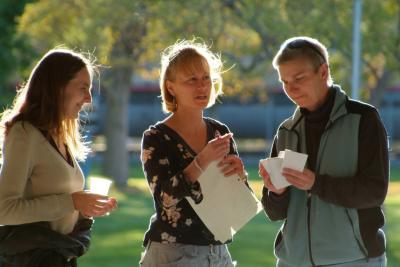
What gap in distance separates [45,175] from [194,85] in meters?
0.58

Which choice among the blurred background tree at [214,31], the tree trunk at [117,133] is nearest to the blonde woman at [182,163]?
the blurred background tree at [214,31]

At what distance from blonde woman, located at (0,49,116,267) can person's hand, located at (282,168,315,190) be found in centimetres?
57

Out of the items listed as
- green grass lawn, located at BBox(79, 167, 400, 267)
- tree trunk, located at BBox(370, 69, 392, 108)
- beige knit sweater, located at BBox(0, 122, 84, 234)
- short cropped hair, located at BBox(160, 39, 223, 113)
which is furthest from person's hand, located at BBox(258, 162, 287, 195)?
tree trunk, located at BBox(370, 69, 392, 108)

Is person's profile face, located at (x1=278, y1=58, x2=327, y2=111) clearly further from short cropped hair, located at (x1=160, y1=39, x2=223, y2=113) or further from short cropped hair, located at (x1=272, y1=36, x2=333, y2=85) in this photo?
short cropped hair, located at (x1=160, y1=39, x2=223, y2=113)

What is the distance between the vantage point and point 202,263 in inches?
106

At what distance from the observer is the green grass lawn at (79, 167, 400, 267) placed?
7.85 meters

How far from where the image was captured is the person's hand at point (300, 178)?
2484mm

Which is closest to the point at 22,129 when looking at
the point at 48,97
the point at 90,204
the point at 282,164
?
the point at 48,97

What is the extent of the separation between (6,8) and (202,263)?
569 centimetres

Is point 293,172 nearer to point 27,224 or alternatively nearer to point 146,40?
point 27,224

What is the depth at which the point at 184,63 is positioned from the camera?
108 inches

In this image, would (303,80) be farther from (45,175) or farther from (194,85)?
(45,175)

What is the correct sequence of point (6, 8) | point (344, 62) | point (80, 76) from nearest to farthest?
point (80, 76)
point (6, 8)
point (344, 62)

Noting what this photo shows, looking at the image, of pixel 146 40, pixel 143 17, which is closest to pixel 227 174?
pixel 143 17
